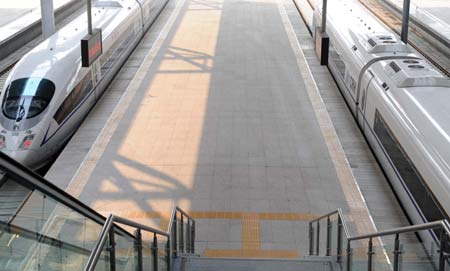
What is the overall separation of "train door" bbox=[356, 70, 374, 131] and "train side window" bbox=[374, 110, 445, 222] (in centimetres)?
116

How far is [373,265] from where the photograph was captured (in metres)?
6.93

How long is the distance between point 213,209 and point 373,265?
632 cm

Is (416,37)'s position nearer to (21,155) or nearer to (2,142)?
(21,155)

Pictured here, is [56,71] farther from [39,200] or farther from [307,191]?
[39,200]

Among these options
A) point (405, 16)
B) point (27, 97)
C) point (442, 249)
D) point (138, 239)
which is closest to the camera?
point (442, 249)

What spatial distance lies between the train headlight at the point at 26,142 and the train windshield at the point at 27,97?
0.49 metres

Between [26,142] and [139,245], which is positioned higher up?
[139,245]

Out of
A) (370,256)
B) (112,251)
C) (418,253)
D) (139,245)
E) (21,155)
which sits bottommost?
(21,155)

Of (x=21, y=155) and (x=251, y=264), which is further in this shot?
(x=21, y=155)

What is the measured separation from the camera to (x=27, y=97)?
15.5 metres

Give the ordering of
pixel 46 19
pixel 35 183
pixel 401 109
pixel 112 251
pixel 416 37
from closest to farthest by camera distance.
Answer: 1. pixel 35 183
2. pixel 112 251
3. pixel 401 109
4. pixel 46 19
5. pixel 416 37

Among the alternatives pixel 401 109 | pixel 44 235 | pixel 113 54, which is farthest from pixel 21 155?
pixel 44 235

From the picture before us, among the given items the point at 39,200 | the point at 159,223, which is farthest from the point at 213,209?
the point at 39,200

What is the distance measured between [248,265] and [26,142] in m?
7.66
